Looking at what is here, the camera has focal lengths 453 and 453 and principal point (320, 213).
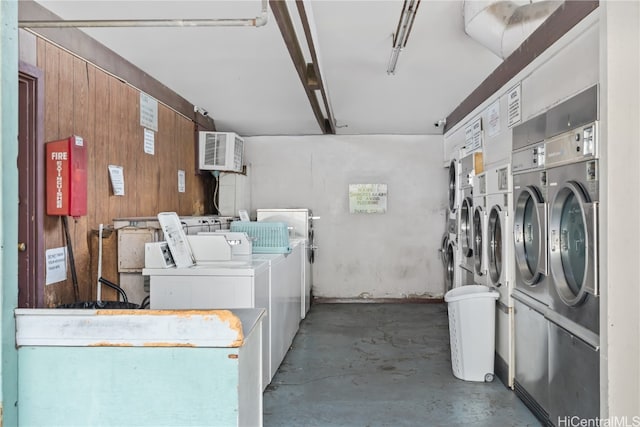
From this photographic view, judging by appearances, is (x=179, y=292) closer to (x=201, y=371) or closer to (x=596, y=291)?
(x=201, y=371)

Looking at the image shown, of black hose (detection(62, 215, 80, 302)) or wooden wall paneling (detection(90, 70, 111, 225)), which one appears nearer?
black hose (detection(62, 215, 80, 302))

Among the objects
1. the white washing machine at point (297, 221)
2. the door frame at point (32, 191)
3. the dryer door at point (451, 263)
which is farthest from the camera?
the white washing machine at point (297, 221)

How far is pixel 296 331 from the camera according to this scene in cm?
472

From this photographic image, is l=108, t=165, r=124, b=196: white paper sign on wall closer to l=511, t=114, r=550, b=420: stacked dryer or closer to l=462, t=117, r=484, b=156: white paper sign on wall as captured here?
l=511, t=114, r=550, b=420: stacked dryer

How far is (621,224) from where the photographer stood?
1874 mm

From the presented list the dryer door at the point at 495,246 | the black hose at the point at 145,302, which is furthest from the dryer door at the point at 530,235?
the black hose at the point at 145,302

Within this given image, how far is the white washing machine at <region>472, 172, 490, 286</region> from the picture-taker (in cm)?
377

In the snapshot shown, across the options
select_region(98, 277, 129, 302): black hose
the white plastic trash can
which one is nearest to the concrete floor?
the white plastic trash can

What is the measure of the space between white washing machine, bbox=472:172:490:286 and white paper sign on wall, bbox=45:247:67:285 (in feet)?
10.1

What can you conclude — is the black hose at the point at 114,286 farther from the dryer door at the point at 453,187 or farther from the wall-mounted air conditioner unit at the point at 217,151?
the dryer door at the point at 453,187

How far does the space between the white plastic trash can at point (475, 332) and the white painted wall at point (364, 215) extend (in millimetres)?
2847

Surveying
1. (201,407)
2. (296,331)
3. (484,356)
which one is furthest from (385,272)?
(201,407)

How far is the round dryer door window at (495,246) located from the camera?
11.6 ft

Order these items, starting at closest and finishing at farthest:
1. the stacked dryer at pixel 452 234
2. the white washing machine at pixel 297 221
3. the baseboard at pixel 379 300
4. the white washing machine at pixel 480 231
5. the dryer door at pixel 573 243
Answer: the dryer door at pixel 573 243
the white washing machine at pixel 480 231
the stacked dryer at pixel 452 234
the white washing machine at pixel 297 221
the baseboard at pixel 379 300
